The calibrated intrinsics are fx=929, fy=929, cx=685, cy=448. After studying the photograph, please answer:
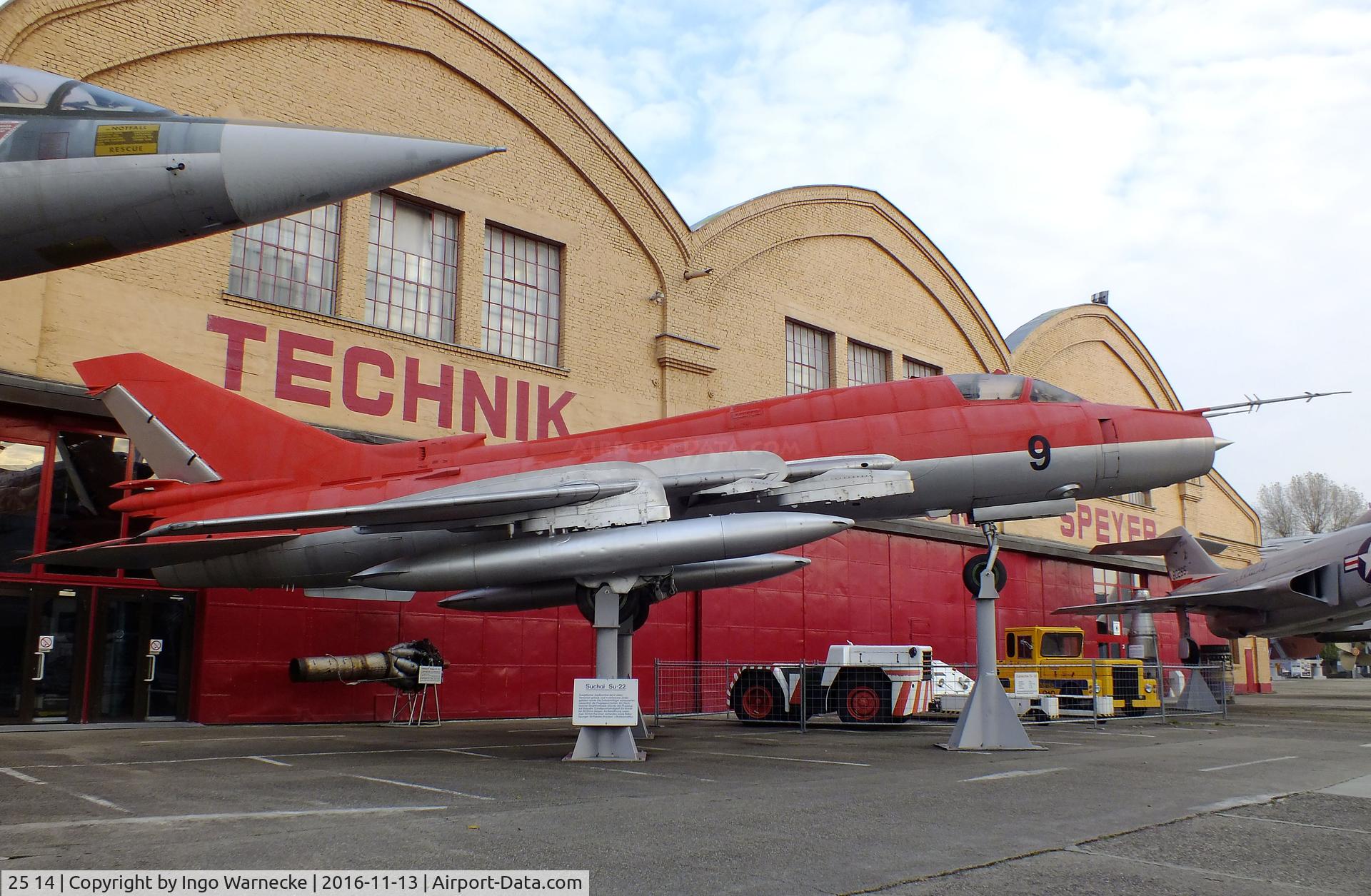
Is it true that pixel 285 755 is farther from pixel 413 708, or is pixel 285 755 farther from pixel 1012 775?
pixel 1012 775

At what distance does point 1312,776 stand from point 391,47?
2002 cm

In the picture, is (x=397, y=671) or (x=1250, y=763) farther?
(x=397, y=671)

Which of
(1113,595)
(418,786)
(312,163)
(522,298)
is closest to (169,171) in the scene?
(312,163)

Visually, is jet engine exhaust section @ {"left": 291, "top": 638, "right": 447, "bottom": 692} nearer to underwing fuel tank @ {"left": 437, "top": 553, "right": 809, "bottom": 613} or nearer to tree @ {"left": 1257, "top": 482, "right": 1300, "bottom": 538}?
underwing fuel tank @ {"left": 437, "top": 553, "right": 809, "bottom": 613}

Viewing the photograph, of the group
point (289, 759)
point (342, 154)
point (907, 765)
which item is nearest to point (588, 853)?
point (342, 154)

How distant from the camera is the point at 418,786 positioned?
334 inches

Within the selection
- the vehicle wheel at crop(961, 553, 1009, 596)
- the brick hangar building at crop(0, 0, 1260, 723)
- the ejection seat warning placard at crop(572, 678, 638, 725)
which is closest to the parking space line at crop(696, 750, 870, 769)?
the ejection seat warning placard at crop(572, 678, 638, 725)

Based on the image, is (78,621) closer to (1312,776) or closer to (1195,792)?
(1195,792)

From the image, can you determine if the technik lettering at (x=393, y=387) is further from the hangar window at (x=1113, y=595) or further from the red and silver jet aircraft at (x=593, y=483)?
the hangar window at (x=1113, y=595)

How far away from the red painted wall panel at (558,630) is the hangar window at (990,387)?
10.9 metres

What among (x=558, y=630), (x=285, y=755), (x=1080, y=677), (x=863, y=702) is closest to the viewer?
(x=285, y=755)

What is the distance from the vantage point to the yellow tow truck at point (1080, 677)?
2091 cm

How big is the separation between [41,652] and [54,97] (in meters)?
11.6

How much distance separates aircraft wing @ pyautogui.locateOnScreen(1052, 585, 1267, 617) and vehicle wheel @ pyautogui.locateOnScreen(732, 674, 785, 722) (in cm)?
1358
